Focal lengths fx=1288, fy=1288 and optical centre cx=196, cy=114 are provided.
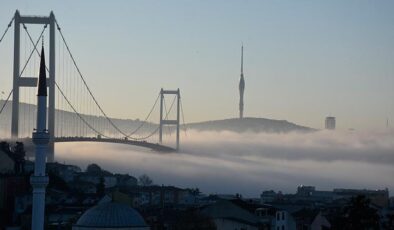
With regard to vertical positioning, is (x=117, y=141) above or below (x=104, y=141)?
above

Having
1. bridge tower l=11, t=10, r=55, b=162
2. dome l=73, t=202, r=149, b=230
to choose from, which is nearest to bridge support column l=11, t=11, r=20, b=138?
bridge tower l=11, t=10, r=55, b=162

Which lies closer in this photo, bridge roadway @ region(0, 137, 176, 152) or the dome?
the dome

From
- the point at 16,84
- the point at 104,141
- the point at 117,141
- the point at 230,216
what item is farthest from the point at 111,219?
the point at 117,141

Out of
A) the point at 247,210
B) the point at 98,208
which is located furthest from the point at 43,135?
the point at 247,210

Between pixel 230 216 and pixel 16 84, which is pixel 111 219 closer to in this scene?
pixel 230 216

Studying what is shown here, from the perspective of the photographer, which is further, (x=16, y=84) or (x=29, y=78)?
(x=29, y=78)

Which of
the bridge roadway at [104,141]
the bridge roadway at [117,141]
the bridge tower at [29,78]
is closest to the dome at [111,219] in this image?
the bridge roadway at [104,141]

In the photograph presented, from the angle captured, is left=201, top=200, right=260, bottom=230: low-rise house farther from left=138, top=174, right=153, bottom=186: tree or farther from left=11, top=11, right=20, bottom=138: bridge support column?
left=138, top=174, right=153, bottom=186: tree

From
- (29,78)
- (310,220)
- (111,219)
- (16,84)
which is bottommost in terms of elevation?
(310,220)
